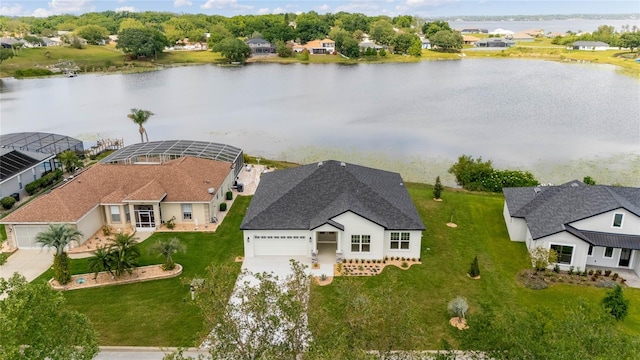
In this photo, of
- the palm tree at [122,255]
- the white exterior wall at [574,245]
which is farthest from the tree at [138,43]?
the white exterior wall at [574,245]

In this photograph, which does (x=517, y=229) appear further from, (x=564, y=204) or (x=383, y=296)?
(x=383, y=296)

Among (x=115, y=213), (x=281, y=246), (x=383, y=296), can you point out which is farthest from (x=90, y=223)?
(x=383, y=296)

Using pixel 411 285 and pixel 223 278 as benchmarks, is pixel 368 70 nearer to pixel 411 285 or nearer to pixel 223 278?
pixel 411 285

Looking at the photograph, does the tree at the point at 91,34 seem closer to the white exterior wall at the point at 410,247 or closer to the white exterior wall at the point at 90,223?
the white exterior wall at the point at 90,223

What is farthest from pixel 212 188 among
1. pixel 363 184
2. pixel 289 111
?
pixel 289 111

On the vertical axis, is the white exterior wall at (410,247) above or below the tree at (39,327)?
below

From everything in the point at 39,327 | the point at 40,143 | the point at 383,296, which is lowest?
the point at 40,143

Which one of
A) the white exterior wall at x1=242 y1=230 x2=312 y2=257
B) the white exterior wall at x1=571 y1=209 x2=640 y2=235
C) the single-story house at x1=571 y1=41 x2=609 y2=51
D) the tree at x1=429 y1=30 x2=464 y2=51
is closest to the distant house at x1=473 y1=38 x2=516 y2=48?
the single-story house at x1=571 y1=41 x2=609 y2=51
